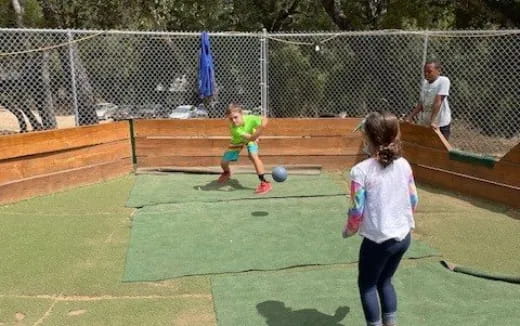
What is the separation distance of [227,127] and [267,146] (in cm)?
69

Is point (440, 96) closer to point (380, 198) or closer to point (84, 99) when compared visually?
point (380, 198)

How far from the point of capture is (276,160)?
7.75 meters

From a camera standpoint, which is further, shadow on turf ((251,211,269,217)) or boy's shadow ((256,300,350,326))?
shadow on turf ((251,211,269,217))

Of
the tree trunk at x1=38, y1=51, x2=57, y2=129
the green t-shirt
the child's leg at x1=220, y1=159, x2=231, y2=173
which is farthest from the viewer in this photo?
the tree trunk at x1=38, y1=51, x2=57, y2=129

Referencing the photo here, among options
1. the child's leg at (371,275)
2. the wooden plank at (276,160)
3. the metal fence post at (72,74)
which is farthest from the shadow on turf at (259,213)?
the metal fence post at (72,74)

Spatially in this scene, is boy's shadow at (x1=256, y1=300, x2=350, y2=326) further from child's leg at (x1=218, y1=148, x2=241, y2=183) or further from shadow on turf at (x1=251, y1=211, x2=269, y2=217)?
child's leg at (x1=218, y1=148, x2=241, y2=183)

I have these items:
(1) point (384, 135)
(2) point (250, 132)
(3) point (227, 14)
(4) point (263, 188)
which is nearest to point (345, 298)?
(1) point (384, 135)

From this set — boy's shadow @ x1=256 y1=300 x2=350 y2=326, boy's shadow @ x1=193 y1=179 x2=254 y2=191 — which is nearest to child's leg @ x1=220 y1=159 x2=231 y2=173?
boy's shadow @ x1=193 y1=179 x2=254 y2=191

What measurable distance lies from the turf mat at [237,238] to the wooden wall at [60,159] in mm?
1568

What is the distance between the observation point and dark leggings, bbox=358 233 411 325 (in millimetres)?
2723

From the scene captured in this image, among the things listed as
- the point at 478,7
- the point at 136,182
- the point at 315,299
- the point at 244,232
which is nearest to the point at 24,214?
the point at 136,182

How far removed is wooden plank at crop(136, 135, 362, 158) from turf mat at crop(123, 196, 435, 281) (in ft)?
5.25

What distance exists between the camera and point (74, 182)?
6773 millimetres

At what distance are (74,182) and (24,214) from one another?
1.16m
